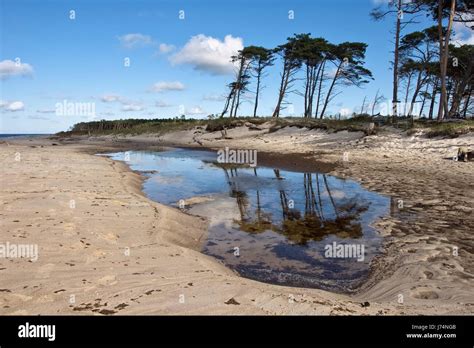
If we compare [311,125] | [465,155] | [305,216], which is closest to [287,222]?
[305,216]

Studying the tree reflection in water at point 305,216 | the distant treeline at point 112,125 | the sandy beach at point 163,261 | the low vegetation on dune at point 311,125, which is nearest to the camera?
the sandy beach at point 163,261

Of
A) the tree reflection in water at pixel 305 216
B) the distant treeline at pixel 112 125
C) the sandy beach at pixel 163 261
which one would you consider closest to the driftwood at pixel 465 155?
the sandy beach at pixel 163 261

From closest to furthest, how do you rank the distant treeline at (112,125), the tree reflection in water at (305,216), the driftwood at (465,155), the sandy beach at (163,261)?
the sandy beach at (163,261) < the tree reflection in water at (305,216) < the driftwood at (465,155) < the distant treeline at (112,125)

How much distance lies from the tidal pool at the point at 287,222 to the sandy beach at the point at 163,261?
39 cm

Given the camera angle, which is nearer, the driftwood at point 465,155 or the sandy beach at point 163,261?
the sandy beach at point 163,261

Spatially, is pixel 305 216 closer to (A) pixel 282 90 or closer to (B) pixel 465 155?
(B) pixel 465 155

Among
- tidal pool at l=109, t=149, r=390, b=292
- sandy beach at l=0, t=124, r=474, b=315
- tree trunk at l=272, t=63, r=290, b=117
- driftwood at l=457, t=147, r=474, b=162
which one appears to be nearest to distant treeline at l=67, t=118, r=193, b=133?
tree trunk at l=272, t=63, r=290, b=117

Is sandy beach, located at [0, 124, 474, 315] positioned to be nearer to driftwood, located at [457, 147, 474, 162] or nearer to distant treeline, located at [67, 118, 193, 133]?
driftwood, located at [457, 147, 474, 162]

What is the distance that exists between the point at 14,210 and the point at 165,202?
3.91 metres

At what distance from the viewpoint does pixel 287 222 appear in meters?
7.84

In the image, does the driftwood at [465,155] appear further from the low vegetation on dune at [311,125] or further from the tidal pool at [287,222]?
the tidal pool at [287,222]

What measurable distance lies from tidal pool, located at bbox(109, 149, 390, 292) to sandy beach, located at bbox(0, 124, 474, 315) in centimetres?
39

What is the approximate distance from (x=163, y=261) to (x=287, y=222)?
12.9 feet

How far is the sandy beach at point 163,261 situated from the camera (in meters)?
3.40
